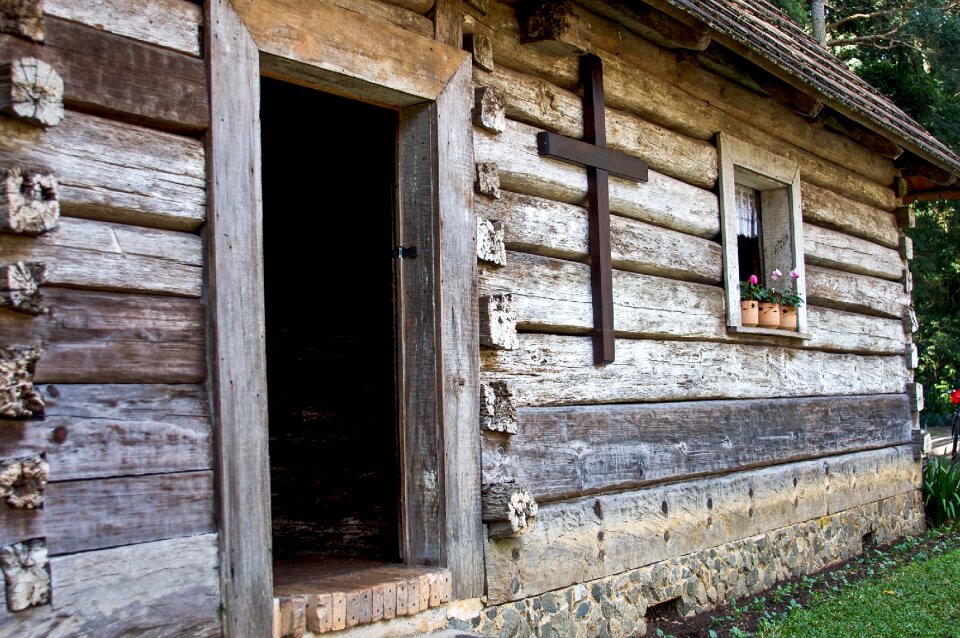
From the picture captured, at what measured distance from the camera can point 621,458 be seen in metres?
5.90

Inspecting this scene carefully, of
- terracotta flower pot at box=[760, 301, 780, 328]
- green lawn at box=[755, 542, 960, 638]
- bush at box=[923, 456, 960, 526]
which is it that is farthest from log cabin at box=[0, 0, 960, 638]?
bush at box=[923, 456, 960, 526]

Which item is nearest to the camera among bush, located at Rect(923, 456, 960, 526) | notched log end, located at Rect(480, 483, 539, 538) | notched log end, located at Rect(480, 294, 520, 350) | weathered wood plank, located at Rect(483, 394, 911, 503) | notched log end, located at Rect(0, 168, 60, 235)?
notched log end, located at Rect(0, 168, 60, 235)

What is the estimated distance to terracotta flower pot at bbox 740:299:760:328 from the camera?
7398mm

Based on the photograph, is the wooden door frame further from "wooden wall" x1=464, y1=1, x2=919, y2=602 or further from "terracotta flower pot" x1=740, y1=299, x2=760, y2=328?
"terracotta flower pot" x1=740, y1=299, x2=760, y2=328

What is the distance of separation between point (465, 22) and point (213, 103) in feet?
5.79

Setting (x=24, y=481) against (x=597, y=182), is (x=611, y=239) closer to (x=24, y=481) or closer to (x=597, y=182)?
(x=597, y=182)

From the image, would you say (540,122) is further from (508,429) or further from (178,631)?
(178,631)

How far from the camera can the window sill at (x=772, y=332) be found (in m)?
7.12

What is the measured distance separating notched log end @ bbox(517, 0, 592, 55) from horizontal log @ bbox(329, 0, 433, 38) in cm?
77

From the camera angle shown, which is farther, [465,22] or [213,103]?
[465,22]

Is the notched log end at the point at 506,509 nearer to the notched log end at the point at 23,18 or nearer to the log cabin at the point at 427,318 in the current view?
the log cabin at the point at 427,318

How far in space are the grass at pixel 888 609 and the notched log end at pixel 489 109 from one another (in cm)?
336

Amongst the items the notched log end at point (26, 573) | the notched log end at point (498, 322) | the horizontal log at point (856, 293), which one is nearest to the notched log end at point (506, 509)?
the notched log end at point (498, 322)

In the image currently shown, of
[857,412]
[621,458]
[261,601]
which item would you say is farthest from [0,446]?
[857,412]
